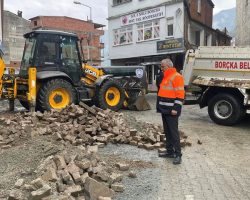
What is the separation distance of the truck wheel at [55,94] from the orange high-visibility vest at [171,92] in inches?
198

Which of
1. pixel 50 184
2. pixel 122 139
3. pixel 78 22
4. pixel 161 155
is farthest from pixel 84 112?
pixel 78 22

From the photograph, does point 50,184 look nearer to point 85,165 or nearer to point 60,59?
point 85,165

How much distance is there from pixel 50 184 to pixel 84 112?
4254mm

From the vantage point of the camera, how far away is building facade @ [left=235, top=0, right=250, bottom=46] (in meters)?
19.7

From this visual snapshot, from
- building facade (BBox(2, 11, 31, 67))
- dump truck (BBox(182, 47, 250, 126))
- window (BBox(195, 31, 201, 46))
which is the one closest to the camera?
dump truck (BBox(182, 47, 250, 126))

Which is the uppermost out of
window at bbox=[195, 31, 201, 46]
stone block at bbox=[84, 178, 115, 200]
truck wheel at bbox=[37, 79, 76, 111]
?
window at bbox=[195, 31, 201, 46]

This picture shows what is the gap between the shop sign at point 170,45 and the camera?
926 inches

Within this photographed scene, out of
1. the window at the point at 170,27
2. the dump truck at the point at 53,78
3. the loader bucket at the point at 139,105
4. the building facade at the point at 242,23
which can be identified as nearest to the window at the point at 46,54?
the dump truck at the point at 53,78

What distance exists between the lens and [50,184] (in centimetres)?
455

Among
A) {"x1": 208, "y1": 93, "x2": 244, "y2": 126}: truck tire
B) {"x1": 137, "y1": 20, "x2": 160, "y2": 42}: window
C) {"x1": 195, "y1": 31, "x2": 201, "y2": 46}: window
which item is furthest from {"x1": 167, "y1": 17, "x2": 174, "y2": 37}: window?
{"x1": 208, "y1": 93, "x2": 244, "y2": 126}: truck tire

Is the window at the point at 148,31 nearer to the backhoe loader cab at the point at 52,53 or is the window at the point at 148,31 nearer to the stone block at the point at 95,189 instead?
the backhoe loader cab at the point at 52,53

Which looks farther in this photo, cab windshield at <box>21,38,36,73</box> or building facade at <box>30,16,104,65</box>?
building facade at <box>30,16,104,65</box>

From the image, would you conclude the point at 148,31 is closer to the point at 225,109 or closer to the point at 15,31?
the point at 225,109

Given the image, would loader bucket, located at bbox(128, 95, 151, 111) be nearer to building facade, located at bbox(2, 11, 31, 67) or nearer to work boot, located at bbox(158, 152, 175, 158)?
work boot, located at bbox(158, 152, 175, 158)
